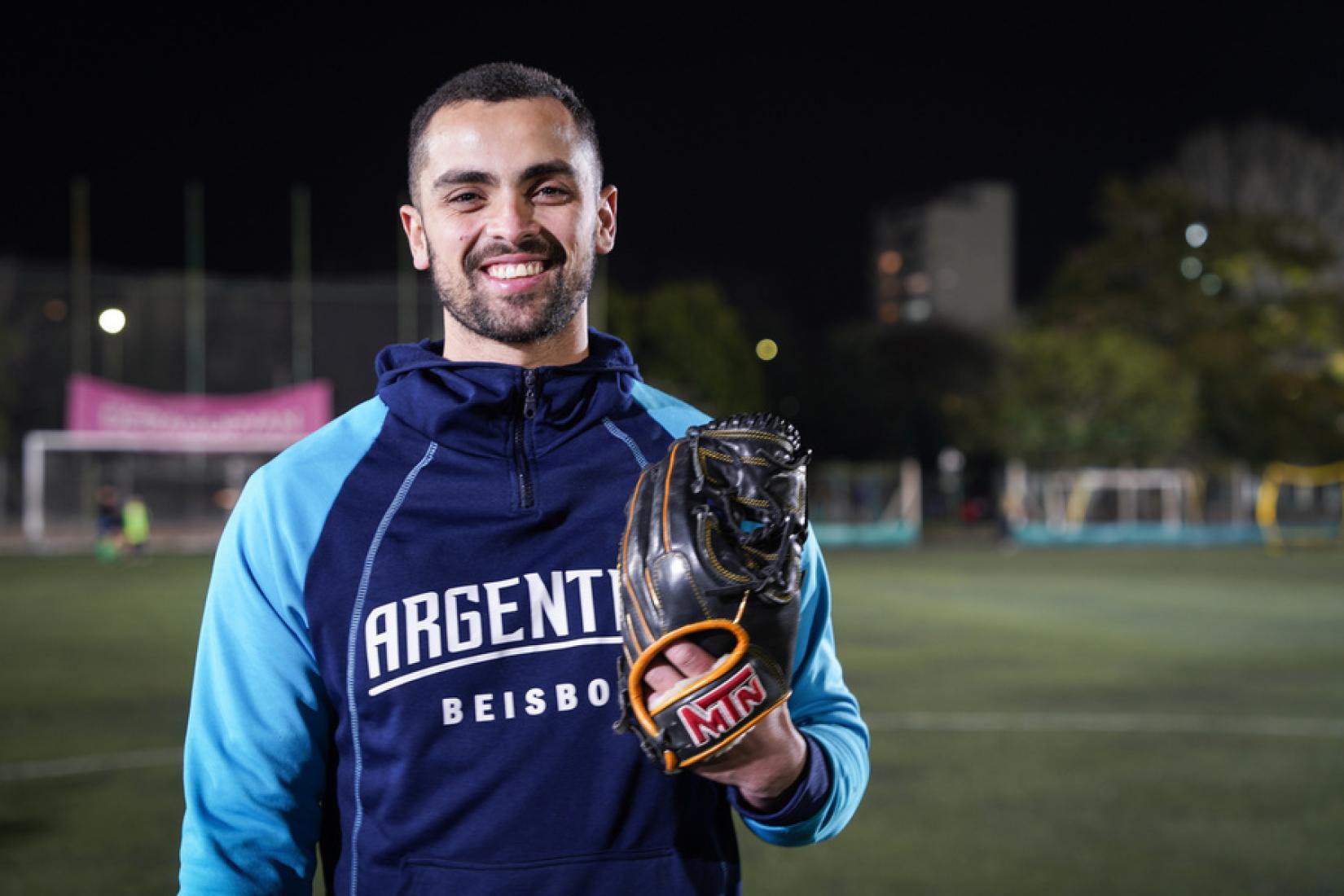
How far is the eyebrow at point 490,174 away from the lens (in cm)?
198

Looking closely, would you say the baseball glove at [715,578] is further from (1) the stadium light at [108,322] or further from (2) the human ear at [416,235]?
(1) the stadium light at [108,322]

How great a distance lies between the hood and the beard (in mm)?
53

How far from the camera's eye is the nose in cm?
196

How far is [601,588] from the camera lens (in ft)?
6.26

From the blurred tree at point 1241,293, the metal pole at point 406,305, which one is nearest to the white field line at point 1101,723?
the metal pole at point 406,305

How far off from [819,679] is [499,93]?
3.20 ft

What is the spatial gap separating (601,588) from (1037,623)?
45.9 feet

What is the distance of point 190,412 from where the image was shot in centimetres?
2848

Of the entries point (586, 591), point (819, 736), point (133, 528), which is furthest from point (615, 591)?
point (133, 528)

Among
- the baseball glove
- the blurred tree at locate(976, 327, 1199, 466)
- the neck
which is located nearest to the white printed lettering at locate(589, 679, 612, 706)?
the baseball glove

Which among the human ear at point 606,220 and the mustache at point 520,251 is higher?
the human ear at point 606,220

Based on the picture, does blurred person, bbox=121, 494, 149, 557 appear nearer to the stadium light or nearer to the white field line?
the stadium light

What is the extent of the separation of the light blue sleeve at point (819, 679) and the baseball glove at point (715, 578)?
295 mm

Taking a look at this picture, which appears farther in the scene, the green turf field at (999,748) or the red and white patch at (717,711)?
the green turf field at (999,748)
